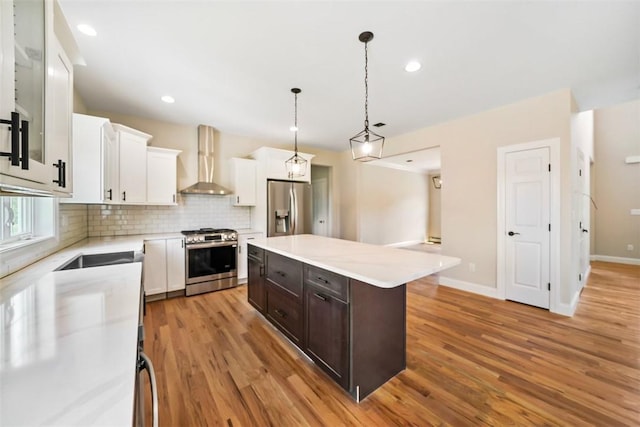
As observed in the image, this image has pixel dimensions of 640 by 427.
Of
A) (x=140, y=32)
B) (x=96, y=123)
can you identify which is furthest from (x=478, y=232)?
(x=96, y=123)

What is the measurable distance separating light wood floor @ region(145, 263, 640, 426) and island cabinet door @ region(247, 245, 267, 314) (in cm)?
23

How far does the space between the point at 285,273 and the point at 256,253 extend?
0.65 m

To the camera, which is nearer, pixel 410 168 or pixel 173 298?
pixel 173 298

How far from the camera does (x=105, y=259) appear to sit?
2.38 meters

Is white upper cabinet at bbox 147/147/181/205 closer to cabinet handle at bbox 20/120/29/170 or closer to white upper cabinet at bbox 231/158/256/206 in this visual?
white upper cabinet at bbox 231/158/256/206

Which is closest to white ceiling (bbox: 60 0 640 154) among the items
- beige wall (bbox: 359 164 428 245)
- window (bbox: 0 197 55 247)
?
window (bbox: 0 197 55 247)

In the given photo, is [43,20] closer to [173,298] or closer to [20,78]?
[20,78]

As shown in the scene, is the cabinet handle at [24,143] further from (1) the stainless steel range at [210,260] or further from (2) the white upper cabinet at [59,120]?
(1) the stainless steel range at [210,260]

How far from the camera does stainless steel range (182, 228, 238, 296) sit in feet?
11.8

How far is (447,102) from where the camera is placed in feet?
10.7

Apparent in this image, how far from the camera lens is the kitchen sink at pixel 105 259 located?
2.20m

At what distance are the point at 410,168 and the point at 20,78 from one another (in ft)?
26.8

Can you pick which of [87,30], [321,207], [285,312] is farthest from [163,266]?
[321,207]

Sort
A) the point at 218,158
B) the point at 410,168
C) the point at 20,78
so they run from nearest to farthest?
the point at 20,78 < the point at 218,158 < the point at 410,168
